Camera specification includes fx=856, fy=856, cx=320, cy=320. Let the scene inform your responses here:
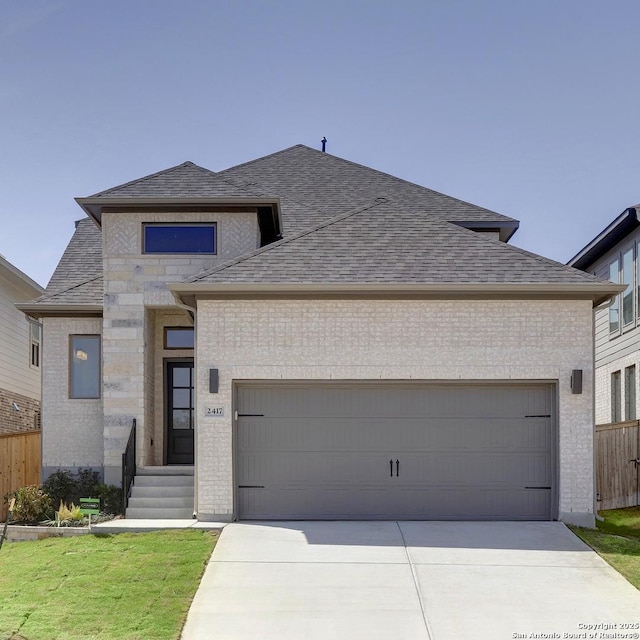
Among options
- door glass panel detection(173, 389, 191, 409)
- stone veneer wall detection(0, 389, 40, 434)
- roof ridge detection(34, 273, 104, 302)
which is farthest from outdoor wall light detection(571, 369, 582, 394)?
stone veneer wall detection(0, 389, 40, 434)

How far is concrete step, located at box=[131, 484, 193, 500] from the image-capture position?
1438 centimetres

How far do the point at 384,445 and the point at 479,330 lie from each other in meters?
2.34

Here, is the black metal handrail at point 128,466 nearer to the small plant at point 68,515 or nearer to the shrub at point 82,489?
the shrub at point 82,489

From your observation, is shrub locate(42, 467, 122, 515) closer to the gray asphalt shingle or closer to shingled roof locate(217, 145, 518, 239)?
A: the gray asphalt shingle

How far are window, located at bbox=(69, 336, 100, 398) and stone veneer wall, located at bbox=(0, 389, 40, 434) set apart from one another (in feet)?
17.2

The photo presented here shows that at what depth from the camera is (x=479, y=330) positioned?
44.0 feet

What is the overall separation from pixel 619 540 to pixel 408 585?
393 centimetres

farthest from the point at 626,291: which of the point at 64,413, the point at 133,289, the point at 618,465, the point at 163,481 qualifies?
the point at 64,413

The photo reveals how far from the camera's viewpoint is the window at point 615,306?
2053 centimetres

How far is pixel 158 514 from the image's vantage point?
13820mm

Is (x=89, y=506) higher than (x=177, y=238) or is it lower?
lower

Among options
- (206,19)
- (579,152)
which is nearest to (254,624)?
(206,19)

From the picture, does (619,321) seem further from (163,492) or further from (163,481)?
(163,492)

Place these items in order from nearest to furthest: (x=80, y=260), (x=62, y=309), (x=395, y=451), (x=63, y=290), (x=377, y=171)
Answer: (x=395, y=451) < (x=62, y=309) < (x=63, y=290) < (x=80, y=260) < (x=377, y=171)
